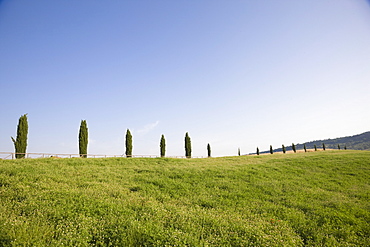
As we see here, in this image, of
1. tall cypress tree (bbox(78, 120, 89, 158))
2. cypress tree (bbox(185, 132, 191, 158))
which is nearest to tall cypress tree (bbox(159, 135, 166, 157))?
cypress tree (bbox(185, 132, 191, 158))

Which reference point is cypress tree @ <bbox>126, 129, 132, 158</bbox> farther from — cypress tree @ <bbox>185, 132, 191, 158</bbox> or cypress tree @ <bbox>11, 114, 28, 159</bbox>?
cypress tree @ <bbox>11, 114, 28, 159</bbox>

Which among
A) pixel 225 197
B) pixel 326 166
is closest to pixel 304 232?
pixel 225 197

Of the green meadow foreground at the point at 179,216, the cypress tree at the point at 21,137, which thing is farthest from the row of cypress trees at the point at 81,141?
the green meadow foreground at the point at 179,216

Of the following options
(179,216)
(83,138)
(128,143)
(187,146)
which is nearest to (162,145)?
(187,146)

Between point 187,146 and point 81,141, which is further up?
point 81,141

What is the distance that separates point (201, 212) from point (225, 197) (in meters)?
4.73

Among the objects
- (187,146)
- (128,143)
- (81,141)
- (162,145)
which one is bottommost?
(187,146)

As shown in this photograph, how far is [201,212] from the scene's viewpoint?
36.4 feet

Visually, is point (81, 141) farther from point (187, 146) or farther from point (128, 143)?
point (187, 146)

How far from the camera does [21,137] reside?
3809 centimetres

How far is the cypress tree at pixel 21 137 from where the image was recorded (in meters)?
37.3

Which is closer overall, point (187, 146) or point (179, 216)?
point (179, 216)

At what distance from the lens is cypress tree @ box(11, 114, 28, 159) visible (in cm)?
3734

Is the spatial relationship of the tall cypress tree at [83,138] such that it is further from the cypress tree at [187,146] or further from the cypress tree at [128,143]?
the cypress tree at [187,146]
